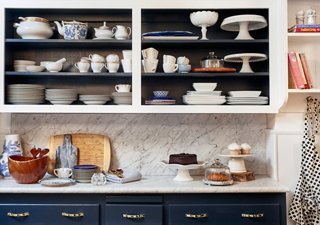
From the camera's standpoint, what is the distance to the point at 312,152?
7.50ft

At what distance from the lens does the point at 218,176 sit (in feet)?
7.22

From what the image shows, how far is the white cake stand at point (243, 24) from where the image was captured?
233 cm

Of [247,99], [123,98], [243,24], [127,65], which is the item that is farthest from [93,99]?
[243,24]

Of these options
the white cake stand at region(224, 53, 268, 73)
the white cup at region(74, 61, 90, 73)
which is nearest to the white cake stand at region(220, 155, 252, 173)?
the white cake stand at region(224, 53, 268, 73)

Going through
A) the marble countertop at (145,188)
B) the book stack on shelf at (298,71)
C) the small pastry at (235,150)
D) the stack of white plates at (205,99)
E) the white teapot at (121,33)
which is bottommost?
the marble countertop at (145,188)

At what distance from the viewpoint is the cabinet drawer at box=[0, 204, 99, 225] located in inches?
83.4

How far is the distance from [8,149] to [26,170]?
38 cm

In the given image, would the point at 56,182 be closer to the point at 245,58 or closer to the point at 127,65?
the point at 127,65

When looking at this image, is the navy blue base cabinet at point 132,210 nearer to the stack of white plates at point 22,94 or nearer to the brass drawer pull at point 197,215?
the brass drawer pull at point 197,215

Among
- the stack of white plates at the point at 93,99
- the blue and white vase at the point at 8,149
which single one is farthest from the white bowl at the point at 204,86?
the blue and white vase at the point at 8,149

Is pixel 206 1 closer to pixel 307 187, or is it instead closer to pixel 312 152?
pixel 312 152

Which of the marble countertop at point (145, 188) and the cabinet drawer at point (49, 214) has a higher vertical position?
the marble countertop at point (145, 188)

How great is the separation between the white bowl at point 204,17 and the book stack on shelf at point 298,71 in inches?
21.3

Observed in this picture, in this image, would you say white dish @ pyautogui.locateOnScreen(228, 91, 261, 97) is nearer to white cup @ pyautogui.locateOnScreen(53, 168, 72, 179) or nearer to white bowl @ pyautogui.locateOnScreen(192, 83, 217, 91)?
white bowl @ pyautogui.locateOnScreen(192, 83, 217, 91)
